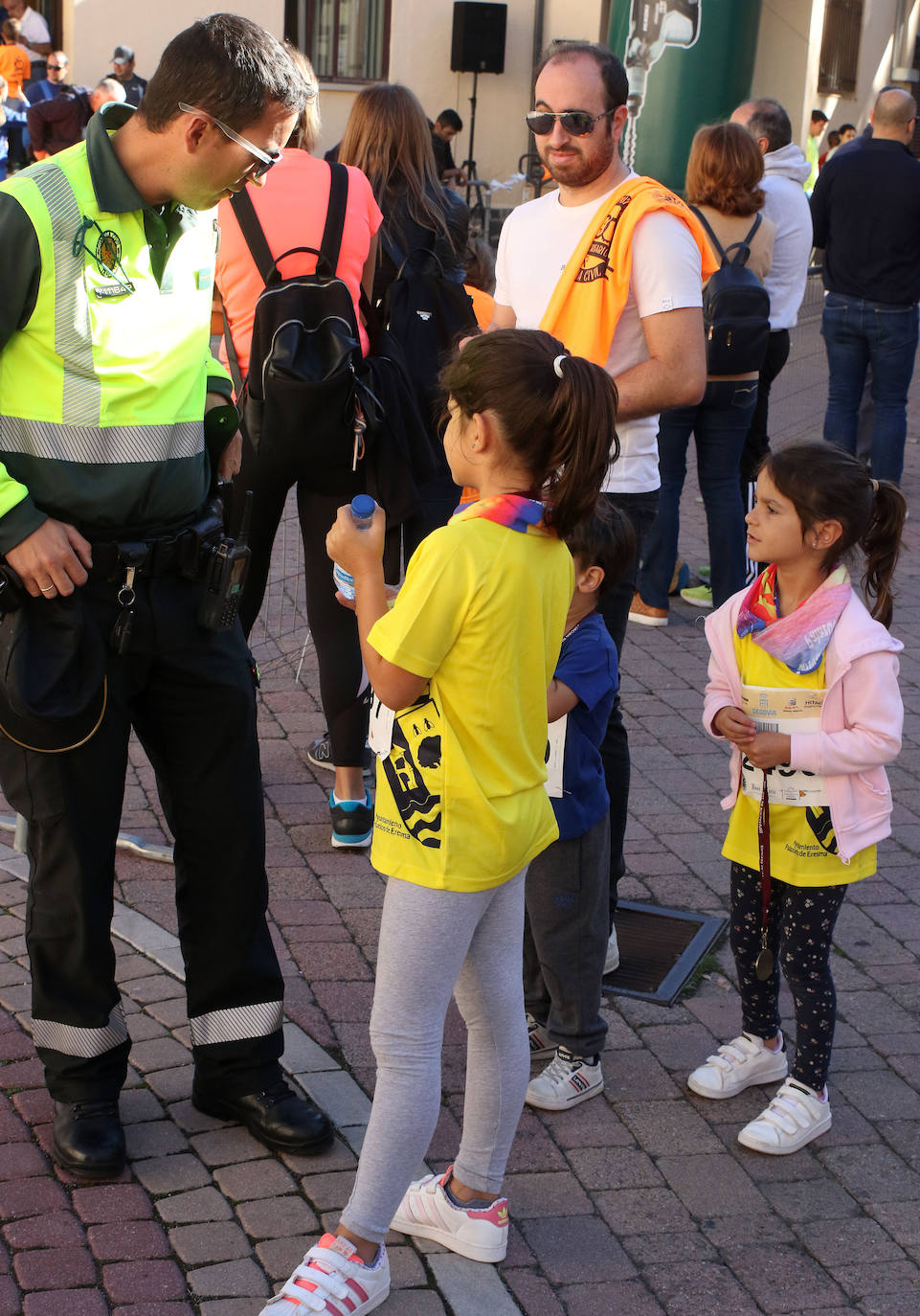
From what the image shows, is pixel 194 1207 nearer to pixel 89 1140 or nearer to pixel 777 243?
pixel 89 1140

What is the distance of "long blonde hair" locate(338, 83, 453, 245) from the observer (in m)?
4.80

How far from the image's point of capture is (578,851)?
336cm

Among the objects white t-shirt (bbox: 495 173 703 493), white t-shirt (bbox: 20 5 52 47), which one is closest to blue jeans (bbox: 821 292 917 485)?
white t-shirt (bbox: 495 173 703 493)

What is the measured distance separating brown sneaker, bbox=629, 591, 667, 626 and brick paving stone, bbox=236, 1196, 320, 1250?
14.6 feet

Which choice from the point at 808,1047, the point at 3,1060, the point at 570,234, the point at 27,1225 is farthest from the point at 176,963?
the point at 570,234

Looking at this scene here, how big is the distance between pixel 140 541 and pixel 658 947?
2.00 meters

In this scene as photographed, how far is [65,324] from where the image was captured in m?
2.81

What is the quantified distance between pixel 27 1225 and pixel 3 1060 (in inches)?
23.5

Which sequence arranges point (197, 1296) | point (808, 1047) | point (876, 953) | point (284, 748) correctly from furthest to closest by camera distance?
point (284, 748)
point (876, 953)
point (808, 1047)
point (197, 1296)

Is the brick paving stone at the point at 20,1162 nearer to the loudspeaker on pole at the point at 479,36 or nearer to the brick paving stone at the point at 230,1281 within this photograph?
the brick paving stone at the point at 230,1281

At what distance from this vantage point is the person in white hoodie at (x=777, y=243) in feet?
23.5

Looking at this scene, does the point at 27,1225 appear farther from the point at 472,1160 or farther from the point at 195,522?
the point at 195,522

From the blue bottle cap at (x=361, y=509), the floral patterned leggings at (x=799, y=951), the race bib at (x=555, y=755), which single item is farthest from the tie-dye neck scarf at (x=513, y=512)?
the floral patterned leggings at (x=799, y=951)

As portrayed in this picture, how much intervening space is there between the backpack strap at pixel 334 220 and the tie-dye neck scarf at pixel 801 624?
5.71ft
